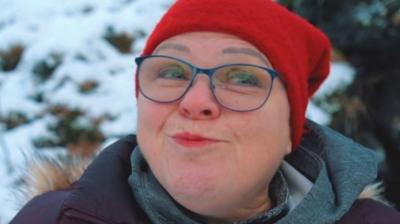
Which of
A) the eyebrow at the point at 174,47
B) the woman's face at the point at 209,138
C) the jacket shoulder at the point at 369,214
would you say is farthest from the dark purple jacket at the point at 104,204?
the eyebrow at the point at 174,47

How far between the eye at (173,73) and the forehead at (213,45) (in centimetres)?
4

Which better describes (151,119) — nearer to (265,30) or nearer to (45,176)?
(265,30)

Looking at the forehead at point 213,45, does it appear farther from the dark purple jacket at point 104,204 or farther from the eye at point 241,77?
the dark purple jacket at point 104,204

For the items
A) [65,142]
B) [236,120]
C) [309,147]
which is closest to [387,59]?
[309,147]

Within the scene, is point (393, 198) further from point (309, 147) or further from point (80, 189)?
point (80, 189)

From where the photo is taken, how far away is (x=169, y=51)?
139 centimetres

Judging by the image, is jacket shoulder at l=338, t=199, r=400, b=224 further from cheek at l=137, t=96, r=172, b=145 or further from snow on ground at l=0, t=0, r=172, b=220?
snow on ground at l=0, t=0, r=172, b=220

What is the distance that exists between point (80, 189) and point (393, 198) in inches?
86.2

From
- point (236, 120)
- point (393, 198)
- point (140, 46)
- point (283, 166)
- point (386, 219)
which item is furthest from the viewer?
point (140, 46)

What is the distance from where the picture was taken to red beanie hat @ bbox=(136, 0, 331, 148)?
4.50 ft

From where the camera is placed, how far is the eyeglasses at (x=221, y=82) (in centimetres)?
133

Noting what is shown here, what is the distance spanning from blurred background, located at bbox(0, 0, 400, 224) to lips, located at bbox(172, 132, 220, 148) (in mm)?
1123

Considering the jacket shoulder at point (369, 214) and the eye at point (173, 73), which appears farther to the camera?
the jacket shoulder at point (369, 214)

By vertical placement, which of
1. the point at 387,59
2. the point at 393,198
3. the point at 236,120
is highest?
the point at 236,120
